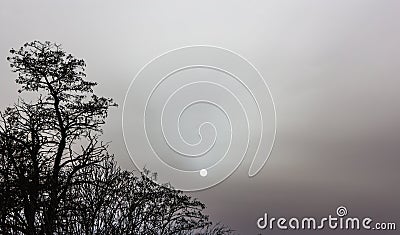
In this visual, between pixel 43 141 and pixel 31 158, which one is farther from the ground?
pixel 43 141

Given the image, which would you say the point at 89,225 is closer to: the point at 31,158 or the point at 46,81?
the point at 31,158

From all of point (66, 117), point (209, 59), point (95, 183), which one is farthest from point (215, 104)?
point (95, 183)

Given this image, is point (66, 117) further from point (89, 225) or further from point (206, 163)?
point (89, 225)

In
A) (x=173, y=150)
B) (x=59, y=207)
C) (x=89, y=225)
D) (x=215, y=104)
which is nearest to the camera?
(x=89, y=225)

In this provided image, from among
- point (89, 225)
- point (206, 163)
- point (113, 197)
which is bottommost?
point (89, 225)

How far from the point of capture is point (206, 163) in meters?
15.9

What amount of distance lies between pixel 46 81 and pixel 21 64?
94 centimetres

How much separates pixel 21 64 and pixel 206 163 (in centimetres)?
677

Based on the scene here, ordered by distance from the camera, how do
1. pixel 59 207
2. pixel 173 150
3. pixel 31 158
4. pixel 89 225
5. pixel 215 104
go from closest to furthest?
pixel 89 225
pixel 59 207
pixel 31 158
pixel 173 150
pixel 215 104

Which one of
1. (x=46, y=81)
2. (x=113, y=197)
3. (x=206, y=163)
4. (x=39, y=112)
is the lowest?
(x=113, y=197)

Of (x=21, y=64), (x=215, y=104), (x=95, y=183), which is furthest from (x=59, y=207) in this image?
(x=21, y=64)

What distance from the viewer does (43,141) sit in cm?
1593

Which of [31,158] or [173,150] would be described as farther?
[173,150]

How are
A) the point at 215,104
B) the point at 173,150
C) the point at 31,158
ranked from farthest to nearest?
the point at 215,104 < the point at 173,150 < the point at 31,158
